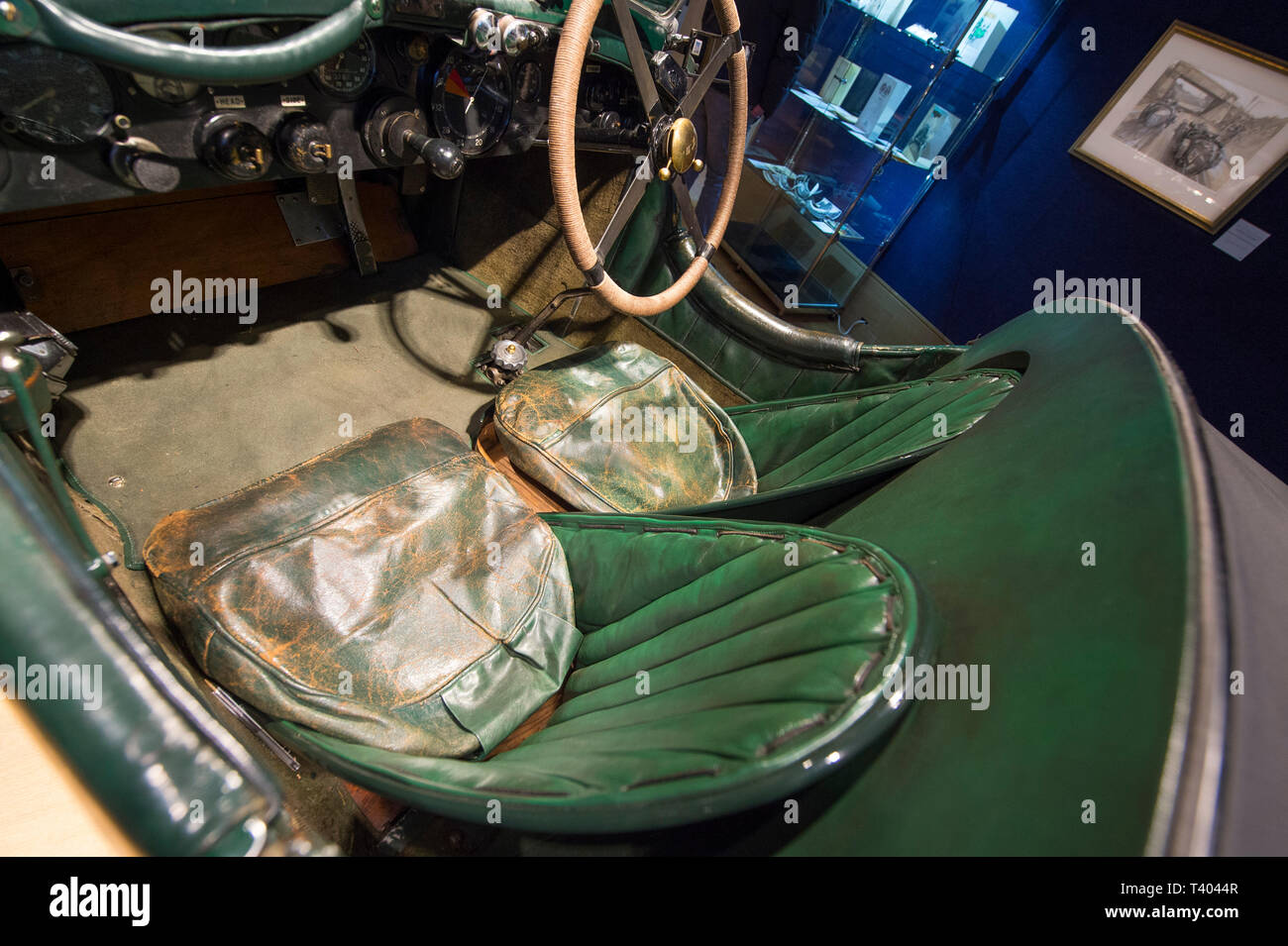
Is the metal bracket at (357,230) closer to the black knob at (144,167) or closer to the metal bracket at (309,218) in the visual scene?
the metal bracket at (309,218)

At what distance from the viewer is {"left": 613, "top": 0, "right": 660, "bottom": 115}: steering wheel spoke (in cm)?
103

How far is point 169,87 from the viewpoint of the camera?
2.60ft

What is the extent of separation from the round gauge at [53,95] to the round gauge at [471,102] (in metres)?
0.57

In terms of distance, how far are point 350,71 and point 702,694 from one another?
4.04 feet

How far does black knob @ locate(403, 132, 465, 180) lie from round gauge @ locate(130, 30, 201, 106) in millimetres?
353

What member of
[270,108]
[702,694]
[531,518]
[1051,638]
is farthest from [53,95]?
[1051,638]

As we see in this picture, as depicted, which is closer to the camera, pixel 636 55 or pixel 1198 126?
pixel 636 55

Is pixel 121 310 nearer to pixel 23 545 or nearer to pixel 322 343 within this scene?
pixel 322 343

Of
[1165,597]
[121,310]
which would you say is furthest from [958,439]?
[121,310]

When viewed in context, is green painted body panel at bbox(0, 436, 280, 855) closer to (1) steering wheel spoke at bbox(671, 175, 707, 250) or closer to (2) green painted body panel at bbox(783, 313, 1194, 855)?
(2) green painted body panel at bbox(783, 313, 1194, 855)

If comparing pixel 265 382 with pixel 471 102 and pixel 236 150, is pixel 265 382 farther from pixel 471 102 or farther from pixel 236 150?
pixel 471 102

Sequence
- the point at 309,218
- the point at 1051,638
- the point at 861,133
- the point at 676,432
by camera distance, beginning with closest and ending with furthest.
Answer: the point at 1051,638 → the point at 676,432 → the point at 309,218 → the point at 861,133

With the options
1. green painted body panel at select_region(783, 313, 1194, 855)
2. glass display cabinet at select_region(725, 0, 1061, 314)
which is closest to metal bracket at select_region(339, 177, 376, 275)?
green painted body panel at select_region(783, 313, 1194, 855)
